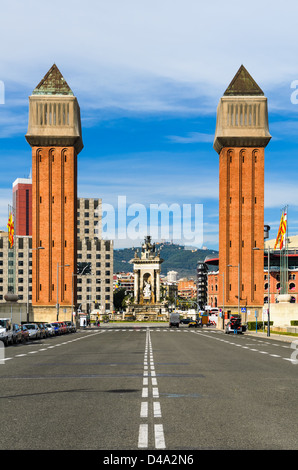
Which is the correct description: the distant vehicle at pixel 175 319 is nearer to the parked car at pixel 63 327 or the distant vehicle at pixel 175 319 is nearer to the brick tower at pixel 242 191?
the brick tower at pixel 242 191

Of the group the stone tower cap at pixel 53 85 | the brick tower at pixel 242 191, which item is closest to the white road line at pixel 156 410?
the brick tower at pixel 242 191

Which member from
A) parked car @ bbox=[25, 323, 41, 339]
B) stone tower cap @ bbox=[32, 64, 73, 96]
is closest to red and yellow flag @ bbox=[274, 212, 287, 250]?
parked car @ bbox=[25, 323, 41, 339]

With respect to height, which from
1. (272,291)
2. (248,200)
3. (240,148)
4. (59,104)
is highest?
(59,104)

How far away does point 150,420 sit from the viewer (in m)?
10.6

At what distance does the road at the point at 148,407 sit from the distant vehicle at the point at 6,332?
15.7 meters

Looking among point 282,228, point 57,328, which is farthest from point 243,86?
point 57,328

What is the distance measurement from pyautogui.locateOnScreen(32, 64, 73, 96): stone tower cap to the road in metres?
88.5

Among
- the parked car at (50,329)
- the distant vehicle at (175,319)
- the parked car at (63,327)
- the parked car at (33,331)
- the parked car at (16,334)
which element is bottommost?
the distant vehicle at (175,319)

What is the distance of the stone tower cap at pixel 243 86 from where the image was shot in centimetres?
10569

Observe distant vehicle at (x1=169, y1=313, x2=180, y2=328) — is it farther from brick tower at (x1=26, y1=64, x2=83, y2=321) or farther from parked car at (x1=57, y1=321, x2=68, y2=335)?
parked car at (x1=57, y1=321, x2=68, y2=335)

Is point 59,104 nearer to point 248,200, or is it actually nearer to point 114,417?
point 248,200

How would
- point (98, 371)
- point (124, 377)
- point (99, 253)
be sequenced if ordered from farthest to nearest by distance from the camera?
point (99, 253) → point (98, 371) → point (124, 377)
